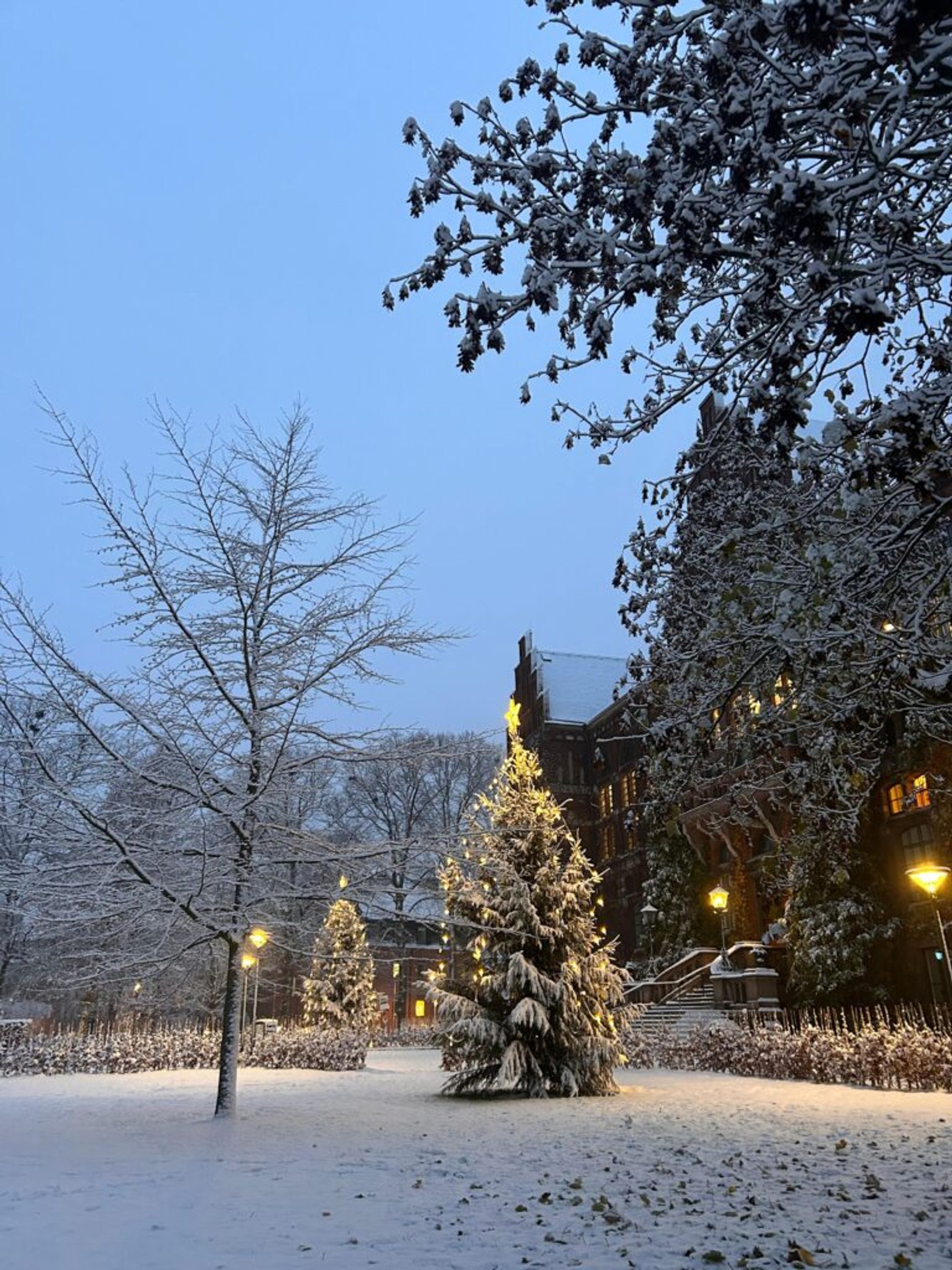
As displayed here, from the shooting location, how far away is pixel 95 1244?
5.85m

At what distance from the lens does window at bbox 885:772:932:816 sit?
22.8 m

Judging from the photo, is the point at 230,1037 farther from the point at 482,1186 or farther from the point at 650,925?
the point at 650,925

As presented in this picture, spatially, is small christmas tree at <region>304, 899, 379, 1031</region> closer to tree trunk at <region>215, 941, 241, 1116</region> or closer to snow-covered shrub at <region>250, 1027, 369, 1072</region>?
snow-covered shrub at <region>250, 1027, 369, 1072</region>

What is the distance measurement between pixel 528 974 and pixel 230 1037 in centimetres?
559

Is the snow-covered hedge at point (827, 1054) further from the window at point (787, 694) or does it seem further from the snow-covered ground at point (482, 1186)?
the window at point (787, 694)

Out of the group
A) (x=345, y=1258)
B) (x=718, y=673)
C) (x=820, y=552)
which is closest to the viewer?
(x=345, y=1258)

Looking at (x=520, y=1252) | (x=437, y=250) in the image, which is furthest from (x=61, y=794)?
(x=437, y=250)

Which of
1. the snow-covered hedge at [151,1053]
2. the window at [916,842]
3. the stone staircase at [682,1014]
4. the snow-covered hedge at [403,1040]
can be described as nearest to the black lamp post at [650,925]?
the stone staircase at [682,1014]

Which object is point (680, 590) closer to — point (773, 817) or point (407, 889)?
point (407, 889)

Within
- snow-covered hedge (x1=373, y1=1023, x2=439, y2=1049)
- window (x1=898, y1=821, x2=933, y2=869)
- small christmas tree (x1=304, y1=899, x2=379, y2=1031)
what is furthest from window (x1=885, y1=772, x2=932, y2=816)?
snow-covered hedge (x1=373, y1=1023, x2=439, y2=1049)

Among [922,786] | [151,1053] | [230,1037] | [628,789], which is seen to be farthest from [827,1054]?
[628,789]

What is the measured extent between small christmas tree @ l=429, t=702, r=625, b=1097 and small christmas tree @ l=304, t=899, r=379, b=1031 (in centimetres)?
1677

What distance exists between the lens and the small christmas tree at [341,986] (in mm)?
32500

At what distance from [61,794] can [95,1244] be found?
461 centimetres
